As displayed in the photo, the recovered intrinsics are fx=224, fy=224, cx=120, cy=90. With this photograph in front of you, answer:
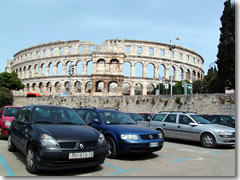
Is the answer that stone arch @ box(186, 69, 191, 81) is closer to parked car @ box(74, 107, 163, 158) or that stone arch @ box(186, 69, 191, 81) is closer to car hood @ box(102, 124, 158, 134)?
parked car @ box(74, 107, 163, 158)

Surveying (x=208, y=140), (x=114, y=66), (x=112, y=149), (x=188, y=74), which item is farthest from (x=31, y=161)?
(x=188, y=74)

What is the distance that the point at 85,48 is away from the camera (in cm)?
5838

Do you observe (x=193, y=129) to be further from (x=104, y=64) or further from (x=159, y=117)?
(x=104, y=64)

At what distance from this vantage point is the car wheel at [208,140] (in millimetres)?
9516

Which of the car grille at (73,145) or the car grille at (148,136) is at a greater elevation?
the car grille at (73,145)

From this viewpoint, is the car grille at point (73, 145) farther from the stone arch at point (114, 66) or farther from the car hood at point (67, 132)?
the stone arch at point (114, 66)

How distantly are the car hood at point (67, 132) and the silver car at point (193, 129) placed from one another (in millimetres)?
5972

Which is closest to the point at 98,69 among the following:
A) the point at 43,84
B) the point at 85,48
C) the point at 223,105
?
the point at 85,48

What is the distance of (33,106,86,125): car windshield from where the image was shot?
612 cm

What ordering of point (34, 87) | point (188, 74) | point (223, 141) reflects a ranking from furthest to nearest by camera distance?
1. point (34, 87)
2. point (188, 74)
3. point (223, 141)

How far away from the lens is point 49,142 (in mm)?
4934

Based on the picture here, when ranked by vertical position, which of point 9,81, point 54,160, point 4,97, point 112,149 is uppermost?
point 9,81

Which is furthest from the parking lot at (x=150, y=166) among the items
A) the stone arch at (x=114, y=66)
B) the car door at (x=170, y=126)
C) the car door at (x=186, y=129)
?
the stone arch at (x=114, y=66)

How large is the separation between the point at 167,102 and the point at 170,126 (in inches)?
688
